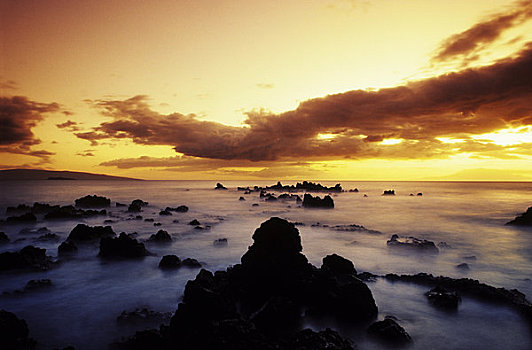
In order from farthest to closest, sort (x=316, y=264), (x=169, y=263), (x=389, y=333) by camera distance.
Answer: (x=316, y=264) → (x=169, y=263) → (x=389, y=333)

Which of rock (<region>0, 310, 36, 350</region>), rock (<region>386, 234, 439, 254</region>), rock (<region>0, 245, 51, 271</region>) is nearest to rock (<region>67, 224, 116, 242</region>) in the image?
rock (<region>0, 245, 51, 271</region>)

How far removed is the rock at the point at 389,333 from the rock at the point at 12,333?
9.12 m

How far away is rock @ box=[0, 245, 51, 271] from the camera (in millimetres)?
14320

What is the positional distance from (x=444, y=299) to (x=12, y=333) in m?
13.0

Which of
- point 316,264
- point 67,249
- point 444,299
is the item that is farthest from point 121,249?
point 444,299

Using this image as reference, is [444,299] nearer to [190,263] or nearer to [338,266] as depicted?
[338,266]

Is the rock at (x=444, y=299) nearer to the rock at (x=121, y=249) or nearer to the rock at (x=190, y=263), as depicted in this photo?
the rock at (x=190, y=263)

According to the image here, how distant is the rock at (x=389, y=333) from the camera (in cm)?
810

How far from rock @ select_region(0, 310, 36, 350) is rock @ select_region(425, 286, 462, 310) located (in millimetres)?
12528

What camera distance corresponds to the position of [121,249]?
17.3m

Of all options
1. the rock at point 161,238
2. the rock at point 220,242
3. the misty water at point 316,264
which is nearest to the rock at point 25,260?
the misty water at point 316,264

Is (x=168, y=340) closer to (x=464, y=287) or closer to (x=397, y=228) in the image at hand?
(x=464, y=287)

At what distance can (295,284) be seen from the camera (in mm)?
10844

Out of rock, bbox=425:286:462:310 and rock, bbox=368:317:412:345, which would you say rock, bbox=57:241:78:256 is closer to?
rock, bbox=368:317:412:345
